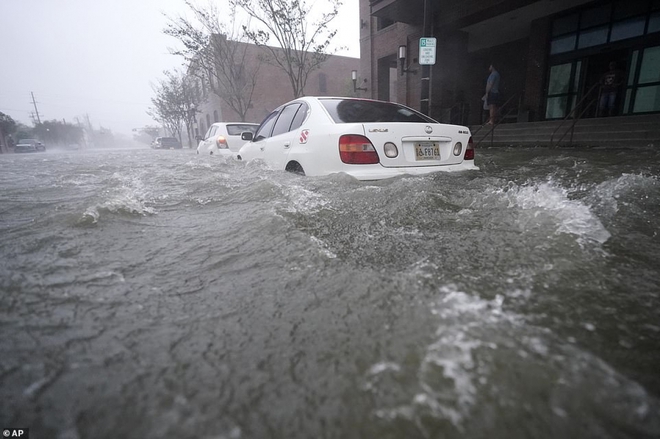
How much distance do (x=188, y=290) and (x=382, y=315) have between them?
87cm

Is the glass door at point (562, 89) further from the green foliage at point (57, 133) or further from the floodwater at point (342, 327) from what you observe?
the green foliage at point (57, 133)

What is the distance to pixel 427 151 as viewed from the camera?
3.28 metres

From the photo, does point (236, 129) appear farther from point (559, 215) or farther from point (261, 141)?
point (559, 215)

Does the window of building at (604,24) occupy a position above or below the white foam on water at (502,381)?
above

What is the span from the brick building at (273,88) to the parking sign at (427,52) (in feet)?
66.2

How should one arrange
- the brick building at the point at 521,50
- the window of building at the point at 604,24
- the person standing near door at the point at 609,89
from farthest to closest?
1. the person standing near door at the point at 609,89
2. the brick building at the point at 521,50
3. the window of building at the point at 604,24

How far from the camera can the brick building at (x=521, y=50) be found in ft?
33.6

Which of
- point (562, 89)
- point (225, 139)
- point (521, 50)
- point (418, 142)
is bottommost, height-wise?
point (418, 142)

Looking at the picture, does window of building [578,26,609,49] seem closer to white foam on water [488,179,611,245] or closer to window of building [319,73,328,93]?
white foam on water [488,179,611,245]

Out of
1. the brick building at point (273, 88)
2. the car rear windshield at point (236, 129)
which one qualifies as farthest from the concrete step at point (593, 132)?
the brick building at point (273, 88)

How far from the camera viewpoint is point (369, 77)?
1695 centimetres

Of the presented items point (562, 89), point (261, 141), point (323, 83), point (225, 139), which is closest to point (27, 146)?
point (323, 83)

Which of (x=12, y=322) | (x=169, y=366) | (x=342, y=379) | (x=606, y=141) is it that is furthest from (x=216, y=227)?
(x=606, y=141)

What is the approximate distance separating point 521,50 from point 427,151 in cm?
1581
